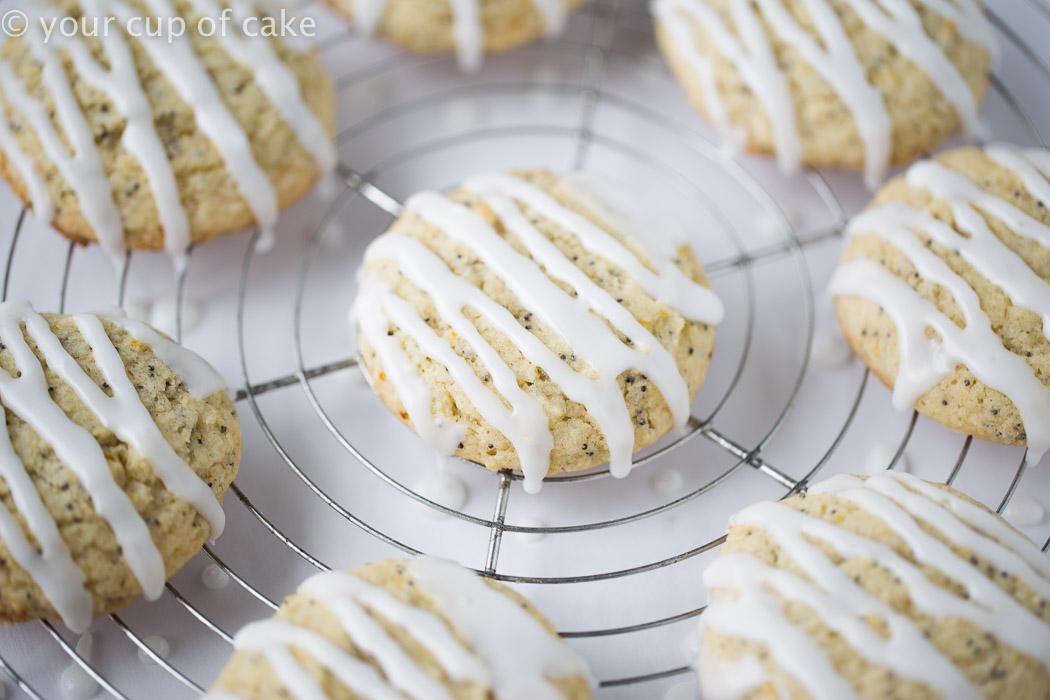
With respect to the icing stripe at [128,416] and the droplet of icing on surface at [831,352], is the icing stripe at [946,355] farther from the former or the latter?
the icing stripe at [128,416]

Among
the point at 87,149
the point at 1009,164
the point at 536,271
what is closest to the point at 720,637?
the point at 536,271

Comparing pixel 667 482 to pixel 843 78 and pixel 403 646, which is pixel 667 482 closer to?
pixel 403 646

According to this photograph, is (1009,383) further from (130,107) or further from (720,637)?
(130,107)

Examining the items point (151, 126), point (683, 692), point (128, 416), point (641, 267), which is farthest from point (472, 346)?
point (151, 126)
